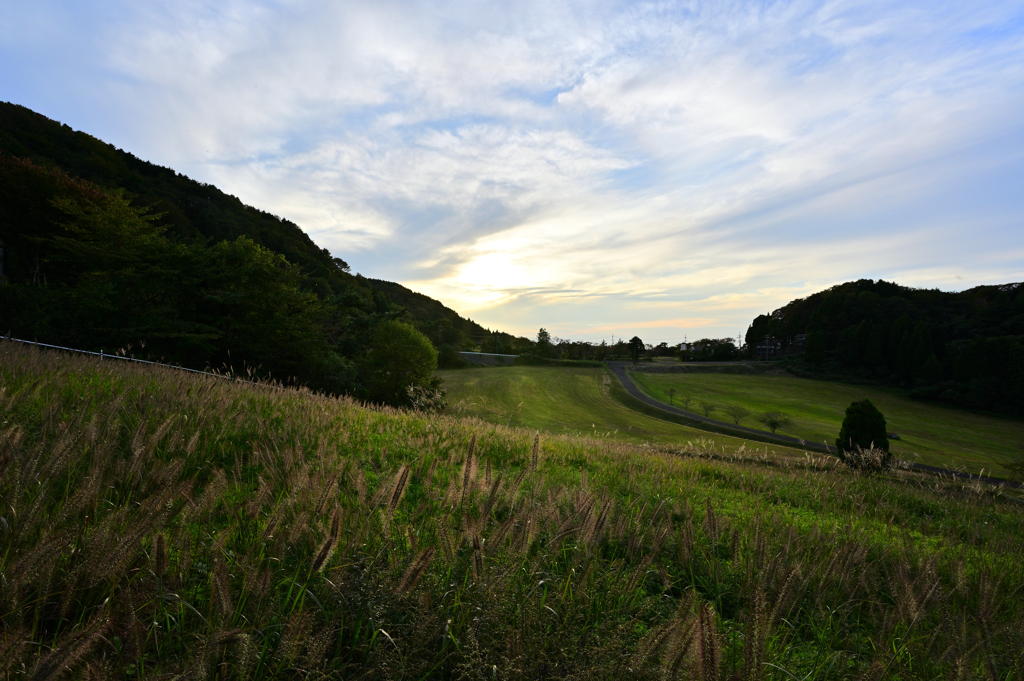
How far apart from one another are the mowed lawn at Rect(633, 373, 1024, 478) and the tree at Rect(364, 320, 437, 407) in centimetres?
3584

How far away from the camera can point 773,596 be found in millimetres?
3033

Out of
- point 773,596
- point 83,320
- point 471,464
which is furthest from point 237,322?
point 773,596

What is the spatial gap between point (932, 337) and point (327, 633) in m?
116

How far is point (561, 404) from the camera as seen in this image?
55.7 meters

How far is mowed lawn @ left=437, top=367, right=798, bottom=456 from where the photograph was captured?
127 feet

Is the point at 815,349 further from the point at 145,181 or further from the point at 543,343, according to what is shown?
the point at 145,181

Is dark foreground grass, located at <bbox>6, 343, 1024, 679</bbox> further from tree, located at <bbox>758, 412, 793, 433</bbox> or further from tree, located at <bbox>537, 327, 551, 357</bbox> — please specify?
tree, located at <bbox>537, 327, 551, 357</bbox>

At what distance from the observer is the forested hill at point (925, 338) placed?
7062cm

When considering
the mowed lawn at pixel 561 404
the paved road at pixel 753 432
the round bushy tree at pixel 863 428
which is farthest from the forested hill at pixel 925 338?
the round bushy tree at pixel 863 428

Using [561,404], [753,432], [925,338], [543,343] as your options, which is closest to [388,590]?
[753,432]

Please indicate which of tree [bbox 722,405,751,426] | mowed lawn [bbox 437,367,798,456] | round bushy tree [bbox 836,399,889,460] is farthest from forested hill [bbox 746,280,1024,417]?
round bushy tree [bbox 836,399,889,460]

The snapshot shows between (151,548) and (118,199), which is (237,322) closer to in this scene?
(118,199)

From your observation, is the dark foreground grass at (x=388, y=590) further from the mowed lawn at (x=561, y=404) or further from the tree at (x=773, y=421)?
the tree at (x=773, y=421)

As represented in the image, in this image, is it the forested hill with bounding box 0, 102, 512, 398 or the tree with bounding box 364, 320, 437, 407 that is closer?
the forested hill with bounding box 0, 102, 512, 398
